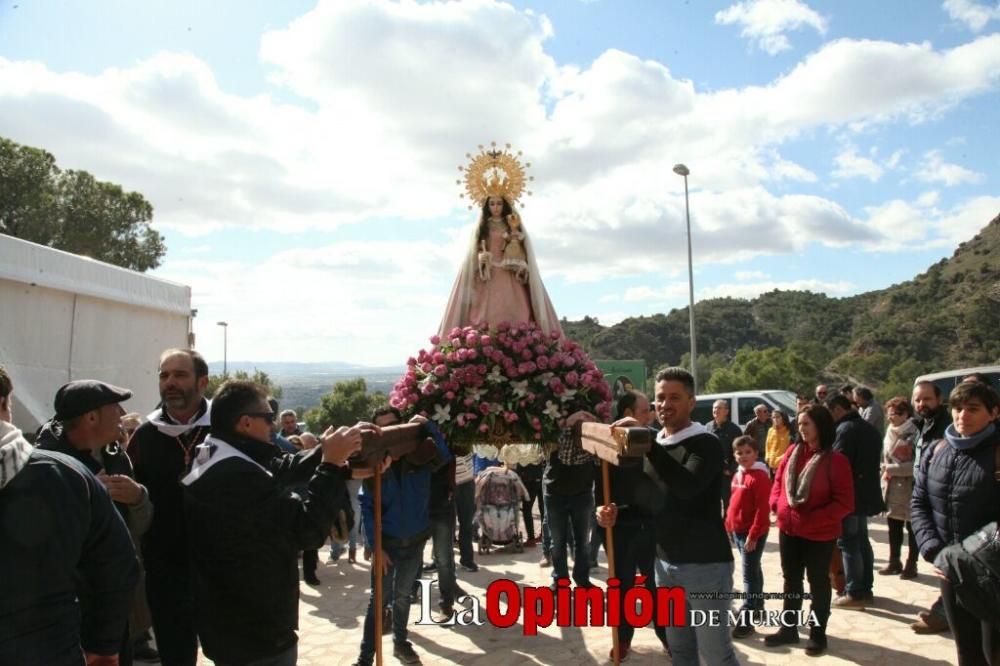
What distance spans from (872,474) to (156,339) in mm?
8946

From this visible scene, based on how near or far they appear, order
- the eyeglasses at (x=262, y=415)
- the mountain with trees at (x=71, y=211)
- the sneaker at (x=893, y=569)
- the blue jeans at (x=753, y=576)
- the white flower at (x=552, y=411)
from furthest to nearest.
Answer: the mountain with trees at (x=71, y=211), the sneaker at (x=893, y=569), the blue jeans at (x=753, y=576), the white flower at (x=552, y=411), the eyeglasses at (x=262, y=415)

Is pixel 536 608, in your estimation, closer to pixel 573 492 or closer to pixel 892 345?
pixel 573 492

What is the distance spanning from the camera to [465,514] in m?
8.66

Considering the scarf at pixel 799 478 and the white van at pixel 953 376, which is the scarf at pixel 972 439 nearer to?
the scarf at pixel 799 478

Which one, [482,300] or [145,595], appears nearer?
[145,595]

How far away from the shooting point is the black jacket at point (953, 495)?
13.1 feet

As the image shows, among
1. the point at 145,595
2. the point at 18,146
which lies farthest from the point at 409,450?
the point at 18,146

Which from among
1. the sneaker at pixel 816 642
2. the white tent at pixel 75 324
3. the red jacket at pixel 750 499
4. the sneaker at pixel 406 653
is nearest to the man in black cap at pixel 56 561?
the sneaker at pixel 406 653

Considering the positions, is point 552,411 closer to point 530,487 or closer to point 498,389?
point 498,389

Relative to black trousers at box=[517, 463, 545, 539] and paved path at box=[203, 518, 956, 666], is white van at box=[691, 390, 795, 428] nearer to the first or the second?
black trousers at box=[517, 463, 545, 539]

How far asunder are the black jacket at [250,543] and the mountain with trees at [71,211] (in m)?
23.2

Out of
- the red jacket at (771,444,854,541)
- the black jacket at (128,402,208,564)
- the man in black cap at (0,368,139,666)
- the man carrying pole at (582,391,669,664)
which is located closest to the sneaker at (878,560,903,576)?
the red jacket at (771,444,854,541)

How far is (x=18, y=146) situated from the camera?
2372 centimetres

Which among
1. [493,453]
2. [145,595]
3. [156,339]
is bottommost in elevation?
[145,595]
